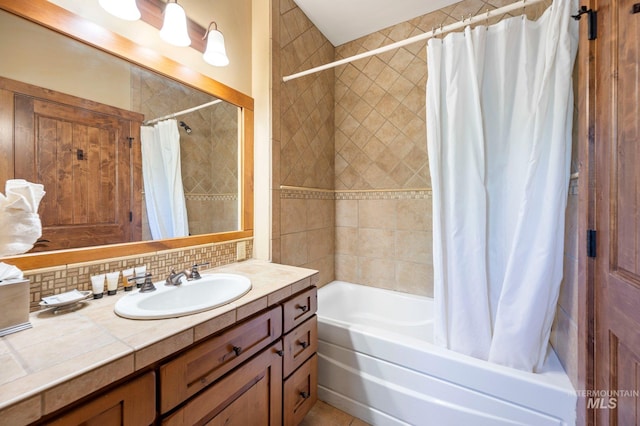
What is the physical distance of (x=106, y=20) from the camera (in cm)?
109

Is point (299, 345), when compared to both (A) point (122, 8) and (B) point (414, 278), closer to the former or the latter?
(B) point (414, 278)

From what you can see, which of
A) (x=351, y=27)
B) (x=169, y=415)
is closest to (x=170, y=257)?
(x=169, y=415)

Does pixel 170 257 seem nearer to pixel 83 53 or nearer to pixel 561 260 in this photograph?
pixel 83 53

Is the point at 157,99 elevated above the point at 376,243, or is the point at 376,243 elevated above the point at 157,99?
the point at 157,99

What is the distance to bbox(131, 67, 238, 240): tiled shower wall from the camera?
126 centimetres

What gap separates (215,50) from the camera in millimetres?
1405

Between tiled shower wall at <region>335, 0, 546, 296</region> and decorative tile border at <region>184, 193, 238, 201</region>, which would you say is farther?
tiled shower wall at <region>335, 0, 546, 296</region>

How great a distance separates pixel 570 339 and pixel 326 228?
166 cm

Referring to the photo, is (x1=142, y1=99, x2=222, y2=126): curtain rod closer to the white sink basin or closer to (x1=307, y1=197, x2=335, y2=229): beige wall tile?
the white sink basin

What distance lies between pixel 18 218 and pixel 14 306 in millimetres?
259

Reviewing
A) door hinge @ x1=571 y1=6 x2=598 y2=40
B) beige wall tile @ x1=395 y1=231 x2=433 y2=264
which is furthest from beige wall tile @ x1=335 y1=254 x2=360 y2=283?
door hinge @ x1=571 y1=6 x2=598 y2=40

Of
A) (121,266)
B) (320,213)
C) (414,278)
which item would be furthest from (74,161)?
(414,278)

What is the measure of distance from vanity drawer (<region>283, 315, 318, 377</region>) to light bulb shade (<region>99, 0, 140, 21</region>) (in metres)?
1.54

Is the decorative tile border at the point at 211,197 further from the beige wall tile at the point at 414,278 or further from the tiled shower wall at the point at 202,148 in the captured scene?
the beige wall tile at the point at 414,278
